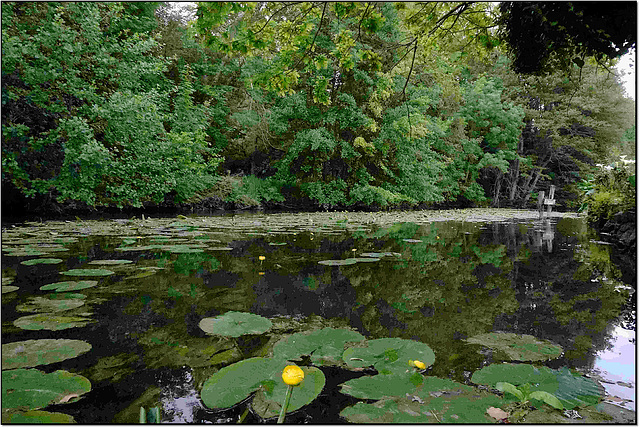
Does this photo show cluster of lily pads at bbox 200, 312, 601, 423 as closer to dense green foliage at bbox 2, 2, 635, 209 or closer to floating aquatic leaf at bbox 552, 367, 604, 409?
floating aquatic leaf at bbox 552, 367, 604, 409

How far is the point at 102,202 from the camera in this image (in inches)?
251

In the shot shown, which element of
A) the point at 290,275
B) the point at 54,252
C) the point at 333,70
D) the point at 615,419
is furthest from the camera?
the point at 333,70

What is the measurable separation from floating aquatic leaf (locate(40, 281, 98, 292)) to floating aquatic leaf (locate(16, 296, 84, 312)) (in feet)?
0.42

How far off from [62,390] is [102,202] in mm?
6769

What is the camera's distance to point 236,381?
32.8 inches

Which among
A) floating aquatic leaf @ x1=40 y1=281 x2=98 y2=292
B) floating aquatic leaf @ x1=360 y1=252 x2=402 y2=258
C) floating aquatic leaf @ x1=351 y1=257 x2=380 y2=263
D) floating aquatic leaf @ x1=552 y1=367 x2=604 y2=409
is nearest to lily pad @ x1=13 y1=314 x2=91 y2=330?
floating aquatic leaf @ x1=40 y1=281 x2=98 y2=292

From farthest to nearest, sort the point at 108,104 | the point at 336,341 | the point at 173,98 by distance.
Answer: the point at 173,98 < the point at 108,104 < the point at 336,341

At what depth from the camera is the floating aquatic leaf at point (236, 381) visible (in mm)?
775

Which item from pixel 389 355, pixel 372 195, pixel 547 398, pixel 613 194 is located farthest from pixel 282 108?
pixel 547 398

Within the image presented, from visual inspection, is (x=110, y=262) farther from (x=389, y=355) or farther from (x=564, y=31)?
(x=564, y=31)

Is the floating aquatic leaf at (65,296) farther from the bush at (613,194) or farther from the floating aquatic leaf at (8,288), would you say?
the bush at (613,194)

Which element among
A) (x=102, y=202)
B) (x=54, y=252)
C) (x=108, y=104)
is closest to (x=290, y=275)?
(x=54, y=252)

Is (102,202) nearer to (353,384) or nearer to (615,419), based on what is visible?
(353,384)

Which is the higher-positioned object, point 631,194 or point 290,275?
point 631,194
